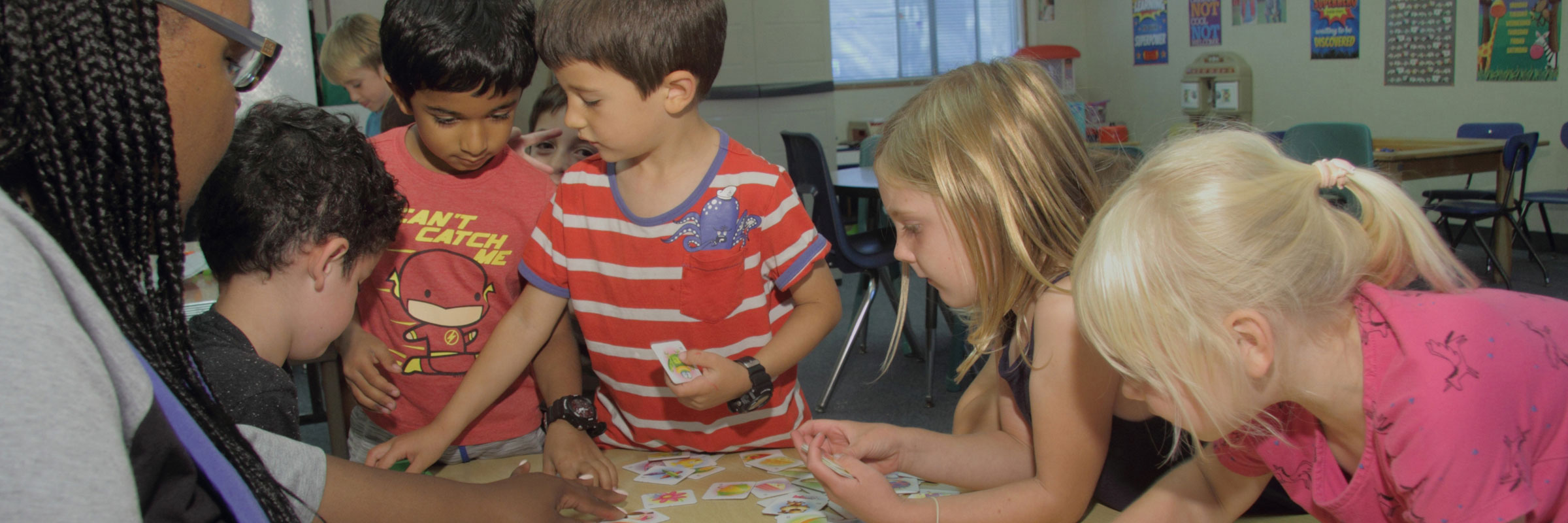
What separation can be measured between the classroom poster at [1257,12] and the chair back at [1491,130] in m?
1.86

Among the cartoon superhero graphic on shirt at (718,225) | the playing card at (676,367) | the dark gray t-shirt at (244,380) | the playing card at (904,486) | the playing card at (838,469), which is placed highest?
the cartoon superhero graphic on shirt at (718,225)

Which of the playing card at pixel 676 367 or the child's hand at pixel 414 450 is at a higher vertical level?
the playing card at pixel 676 367

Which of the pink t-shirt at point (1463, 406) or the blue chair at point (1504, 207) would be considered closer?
the pink t-shirt at point (1463, 406)

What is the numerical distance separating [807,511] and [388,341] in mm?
834

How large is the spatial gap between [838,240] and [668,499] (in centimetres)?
280

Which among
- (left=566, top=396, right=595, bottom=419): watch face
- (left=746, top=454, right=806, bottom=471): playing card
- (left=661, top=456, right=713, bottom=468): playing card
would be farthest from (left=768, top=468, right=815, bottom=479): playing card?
(left=566, top=396, right=595, bottom=419): watch face

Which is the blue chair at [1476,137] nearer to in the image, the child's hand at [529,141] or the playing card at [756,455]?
the child's hand at [529,141]

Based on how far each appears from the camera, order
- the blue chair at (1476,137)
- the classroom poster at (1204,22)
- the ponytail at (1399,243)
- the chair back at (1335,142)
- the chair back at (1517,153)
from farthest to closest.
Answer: the classroom poster at (1204,22)
the blue chair at (1476,137)
the chair back at (1517,153)
the chair back at (1335,142)
the ponytail at (1399,243)

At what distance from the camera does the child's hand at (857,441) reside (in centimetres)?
129

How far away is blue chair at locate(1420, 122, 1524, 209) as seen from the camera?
558cm

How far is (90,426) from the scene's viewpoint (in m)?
0.55

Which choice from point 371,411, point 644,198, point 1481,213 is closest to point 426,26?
point 644,198

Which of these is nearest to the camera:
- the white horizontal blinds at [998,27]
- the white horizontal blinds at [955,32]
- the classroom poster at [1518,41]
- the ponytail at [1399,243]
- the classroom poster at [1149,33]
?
the ponytail at [1399,243]

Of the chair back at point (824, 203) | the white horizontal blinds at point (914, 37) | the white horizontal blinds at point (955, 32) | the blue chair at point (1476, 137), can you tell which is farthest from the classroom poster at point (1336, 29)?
the chair back at point (824, 203)
